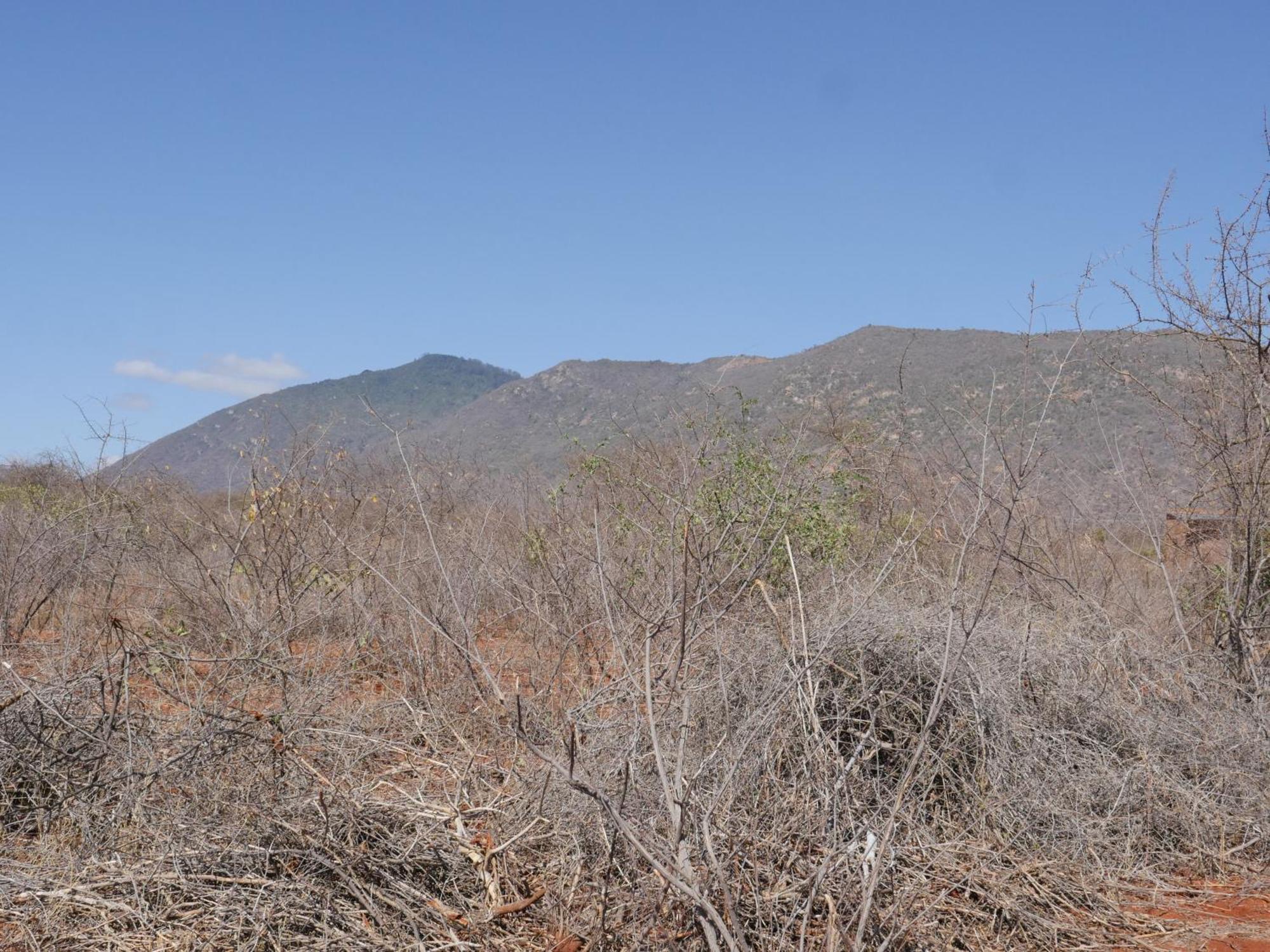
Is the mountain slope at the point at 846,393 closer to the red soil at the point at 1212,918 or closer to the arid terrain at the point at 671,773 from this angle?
the arid terrain at the point at 671,773

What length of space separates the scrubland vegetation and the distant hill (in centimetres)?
102

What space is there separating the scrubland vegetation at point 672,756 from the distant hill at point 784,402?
1023 millimetres

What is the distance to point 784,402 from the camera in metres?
30.5

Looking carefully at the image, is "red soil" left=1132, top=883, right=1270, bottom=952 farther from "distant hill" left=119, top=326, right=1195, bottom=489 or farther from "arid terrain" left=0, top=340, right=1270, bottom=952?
"distant hill" left=119, top=326, right=1195, bottom=489

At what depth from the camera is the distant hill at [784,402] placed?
7.38 m

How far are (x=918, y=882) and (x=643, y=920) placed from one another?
3.10ft

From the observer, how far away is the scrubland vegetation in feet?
9.95

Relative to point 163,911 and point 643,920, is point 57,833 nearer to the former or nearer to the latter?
point 163,911

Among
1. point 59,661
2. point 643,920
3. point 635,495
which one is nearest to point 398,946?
point 643,920

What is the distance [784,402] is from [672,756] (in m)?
27.7

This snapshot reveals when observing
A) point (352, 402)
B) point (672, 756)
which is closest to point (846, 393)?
point (672, 756)

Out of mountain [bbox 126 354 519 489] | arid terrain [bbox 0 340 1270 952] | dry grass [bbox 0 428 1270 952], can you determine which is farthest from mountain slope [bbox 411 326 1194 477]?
mountain [bbox 126 354 519 489]

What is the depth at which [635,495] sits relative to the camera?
7.88 meters

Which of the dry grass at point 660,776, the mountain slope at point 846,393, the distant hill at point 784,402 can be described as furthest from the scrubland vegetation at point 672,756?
the mountain slope at point 846,393
